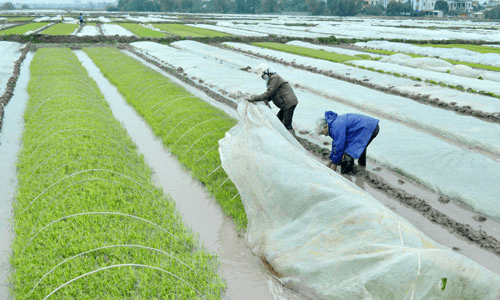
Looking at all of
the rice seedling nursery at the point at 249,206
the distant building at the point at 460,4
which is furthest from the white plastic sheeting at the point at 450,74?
the distant building at the point at 460,4

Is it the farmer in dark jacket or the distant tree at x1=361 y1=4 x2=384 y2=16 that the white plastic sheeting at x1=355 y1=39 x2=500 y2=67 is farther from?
the distant tree at x1=361 y1=4 x2=384 y2=16

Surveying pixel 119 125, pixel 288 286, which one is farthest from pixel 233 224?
pixel 119 125

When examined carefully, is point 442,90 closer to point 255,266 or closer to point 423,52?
point 255,266

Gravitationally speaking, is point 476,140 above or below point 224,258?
above

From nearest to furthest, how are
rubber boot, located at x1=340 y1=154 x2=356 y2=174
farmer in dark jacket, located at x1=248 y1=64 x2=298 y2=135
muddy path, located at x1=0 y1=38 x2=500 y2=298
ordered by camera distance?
muddy path, located at x1=0 y1=38 x2=500 y2=298 → rubber boot, located at x1=340 y1=154 x2=356 y2=174 → farmer in dark jacket, located at x1=248 y1=64 x2=298 y2=135

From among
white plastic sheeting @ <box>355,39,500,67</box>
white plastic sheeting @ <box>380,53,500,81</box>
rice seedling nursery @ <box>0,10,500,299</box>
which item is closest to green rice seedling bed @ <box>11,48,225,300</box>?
rice seedling nursery @ <box>0,10,500,299</box>

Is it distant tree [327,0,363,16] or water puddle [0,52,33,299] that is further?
distant tree [327,0,363,16]

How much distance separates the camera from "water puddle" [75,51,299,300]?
3697 millimetres

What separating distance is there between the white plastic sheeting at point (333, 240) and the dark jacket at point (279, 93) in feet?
5.42

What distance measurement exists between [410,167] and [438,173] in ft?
1.42

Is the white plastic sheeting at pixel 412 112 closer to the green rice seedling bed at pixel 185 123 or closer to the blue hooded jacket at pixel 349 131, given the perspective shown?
the blue hooded jacket at pixel 349 131

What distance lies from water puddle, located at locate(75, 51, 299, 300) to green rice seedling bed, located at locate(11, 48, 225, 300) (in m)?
0.16

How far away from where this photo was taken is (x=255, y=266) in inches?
157

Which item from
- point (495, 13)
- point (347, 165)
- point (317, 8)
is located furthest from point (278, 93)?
point (317, 8)
